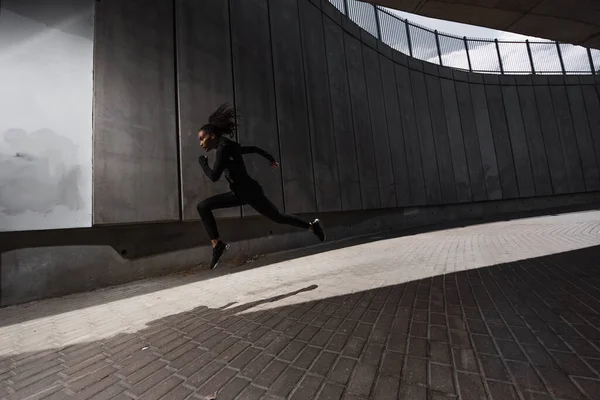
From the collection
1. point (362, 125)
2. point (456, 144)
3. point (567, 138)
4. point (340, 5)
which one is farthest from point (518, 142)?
point (340, 5)

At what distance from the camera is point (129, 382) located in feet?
5.65

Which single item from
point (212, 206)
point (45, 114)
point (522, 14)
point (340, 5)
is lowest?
point (212, 206)

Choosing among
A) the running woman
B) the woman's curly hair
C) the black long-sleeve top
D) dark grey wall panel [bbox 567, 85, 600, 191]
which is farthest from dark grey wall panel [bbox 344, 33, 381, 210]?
dark grey wall panel [bbox 567, 85, 600, 191]

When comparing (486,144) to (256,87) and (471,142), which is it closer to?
(471,142)

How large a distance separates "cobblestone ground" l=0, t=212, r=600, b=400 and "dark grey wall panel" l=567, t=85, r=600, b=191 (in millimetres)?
16267

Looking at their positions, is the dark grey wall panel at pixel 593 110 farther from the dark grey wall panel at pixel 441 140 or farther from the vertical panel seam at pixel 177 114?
the vertical panel seam at pixel 177 114

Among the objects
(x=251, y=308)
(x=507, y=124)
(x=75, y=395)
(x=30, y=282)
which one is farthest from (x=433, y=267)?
(x=507, y=124)

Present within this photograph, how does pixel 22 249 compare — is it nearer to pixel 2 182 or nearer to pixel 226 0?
pixel 2 182

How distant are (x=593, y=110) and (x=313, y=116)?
732 inches

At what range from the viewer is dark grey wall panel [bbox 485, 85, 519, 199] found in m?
14.1

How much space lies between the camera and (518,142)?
1453 cm

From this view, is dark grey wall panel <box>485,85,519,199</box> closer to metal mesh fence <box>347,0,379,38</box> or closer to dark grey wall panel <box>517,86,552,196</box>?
dark grey wall panel <box>517,86,552,196</box>

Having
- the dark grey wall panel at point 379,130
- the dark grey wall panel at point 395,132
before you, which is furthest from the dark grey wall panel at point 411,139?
the dark grey wall panel at point 379,130

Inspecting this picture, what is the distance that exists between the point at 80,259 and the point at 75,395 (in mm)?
3470
